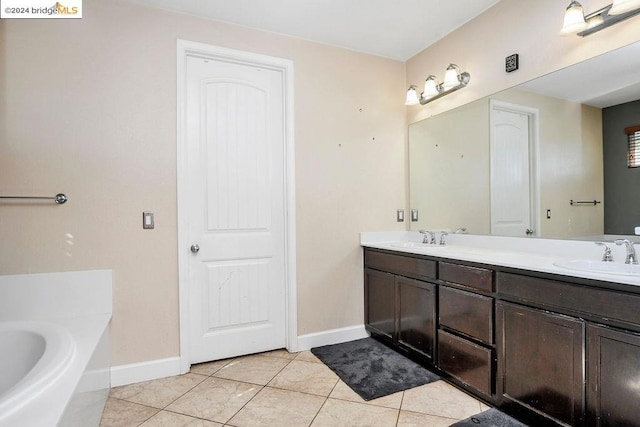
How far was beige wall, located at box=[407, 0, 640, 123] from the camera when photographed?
5.77 ft

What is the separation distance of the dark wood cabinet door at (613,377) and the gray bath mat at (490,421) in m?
0.38

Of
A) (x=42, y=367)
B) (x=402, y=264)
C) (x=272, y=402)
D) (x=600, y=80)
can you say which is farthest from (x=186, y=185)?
(x=600, y=80)

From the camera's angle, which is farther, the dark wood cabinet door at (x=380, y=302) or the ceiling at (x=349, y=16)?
the dark wood cabinet door at (x=380, y=302)

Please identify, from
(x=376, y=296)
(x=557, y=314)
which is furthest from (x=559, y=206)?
(x=376, y=296)

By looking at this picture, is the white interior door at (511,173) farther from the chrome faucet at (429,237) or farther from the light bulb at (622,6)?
the light bulb at (622,6)

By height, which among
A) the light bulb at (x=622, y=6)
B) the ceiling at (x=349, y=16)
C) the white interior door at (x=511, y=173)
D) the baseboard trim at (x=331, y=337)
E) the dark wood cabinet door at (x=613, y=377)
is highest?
the ceiling at (x=349, y=16)

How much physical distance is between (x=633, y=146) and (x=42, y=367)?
2.79 m

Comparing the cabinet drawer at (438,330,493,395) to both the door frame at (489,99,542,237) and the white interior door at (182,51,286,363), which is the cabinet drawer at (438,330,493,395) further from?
the white interior door at (182,51,286,363)

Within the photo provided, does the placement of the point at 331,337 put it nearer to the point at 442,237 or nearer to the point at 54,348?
the point at 442,237

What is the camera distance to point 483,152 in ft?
8.06

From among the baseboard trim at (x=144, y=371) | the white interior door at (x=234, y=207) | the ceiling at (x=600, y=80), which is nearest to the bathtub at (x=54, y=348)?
the baseboard trim at (x=144, y=371)

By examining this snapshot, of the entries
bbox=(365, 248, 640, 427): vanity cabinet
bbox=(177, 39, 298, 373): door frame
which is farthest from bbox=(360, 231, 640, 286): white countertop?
bbox=(177, 39, 298, 373): door frame

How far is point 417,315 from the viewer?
229 cm

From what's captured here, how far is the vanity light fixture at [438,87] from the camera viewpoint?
8.15 feet
